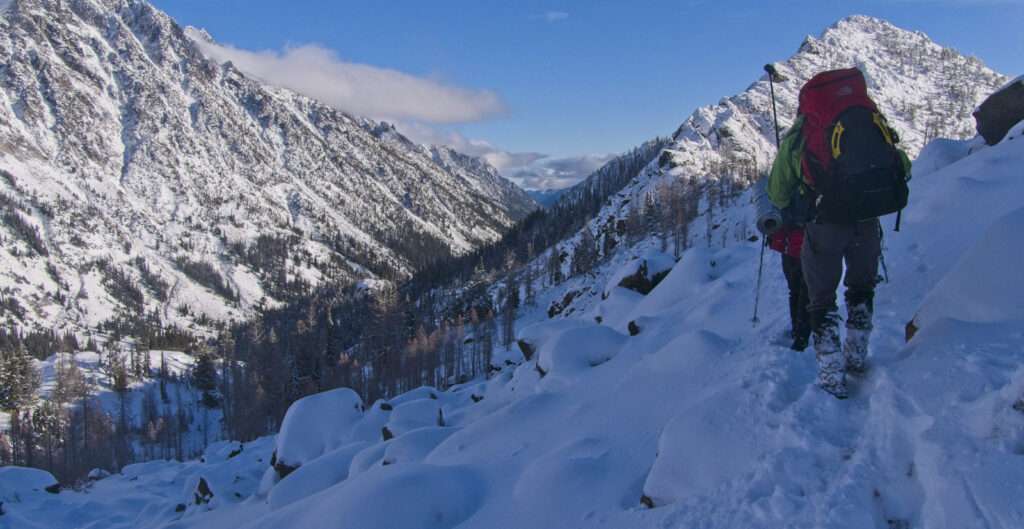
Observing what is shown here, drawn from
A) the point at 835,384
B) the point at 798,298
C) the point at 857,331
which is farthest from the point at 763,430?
the point at 798,298

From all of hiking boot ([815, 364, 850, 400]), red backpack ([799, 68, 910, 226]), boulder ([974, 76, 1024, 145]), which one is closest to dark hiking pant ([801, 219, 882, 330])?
red backpack ([799, 68, 910, 226])

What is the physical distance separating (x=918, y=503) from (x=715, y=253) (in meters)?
16.2

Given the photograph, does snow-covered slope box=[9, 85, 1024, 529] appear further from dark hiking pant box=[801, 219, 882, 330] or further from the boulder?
the boulder

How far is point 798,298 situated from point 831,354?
7.19ft

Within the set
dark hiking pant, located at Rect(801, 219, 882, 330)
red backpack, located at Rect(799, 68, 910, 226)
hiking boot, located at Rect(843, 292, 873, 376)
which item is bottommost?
hiking boot, located at Rect(843, 292, 873, 376)

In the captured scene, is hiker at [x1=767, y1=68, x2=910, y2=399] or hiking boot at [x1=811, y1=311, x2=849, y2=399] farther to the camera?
hiking boot at [x1=811, y1=311, x2=849, y2=399]

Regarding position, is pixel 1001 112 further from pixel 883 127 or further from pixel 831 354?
pixel 831 354

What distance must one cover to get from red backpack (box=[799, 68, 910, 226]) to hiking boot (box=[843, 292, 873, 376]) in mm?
819

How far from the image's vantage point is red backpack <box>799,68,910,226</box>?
4273 millimetres

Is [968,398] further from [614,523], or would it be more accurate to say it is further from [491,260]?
[491,260]

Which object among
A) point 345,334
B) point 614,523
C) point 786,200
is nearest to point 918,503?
point 614,523

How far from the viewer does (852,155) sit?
4.30m

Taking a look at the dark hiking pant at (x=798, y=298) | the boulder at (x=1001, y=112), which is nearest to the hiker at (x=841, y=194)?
the dark hiking pant at (x=798, y=298)

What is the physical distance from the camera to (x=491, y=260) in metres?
149
